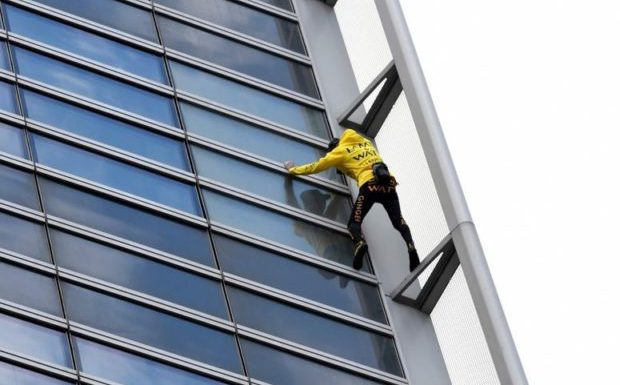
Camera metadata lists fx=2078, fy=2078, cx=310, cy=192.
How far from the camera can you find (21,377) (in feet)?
67.9

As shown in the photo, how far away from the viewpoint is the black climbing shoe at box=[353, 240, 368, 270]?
24.1 m

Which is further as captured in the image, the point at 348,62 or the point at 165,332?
the point at 348,62

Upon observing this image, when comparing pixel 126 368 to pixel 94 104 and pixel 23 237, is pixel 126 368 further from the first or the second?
pixel 94 104

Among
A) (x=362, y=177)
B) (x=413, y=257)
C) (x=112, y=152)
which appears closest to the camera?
(x=112, y=152)

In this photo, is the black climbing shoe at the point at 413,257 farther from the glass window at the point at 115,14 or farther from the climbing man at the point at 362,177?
the glass window at the point at 115,14

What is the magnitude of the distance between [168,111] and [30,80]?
5.73 ft

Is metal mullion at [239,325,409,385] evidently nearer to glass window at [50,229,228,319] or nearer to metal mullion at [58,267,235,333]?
metal mullion at [58,267,235,333]

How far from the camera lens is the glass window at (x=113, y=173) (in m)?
23.5

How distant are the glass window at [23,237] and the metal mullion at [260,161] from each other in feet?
9.74

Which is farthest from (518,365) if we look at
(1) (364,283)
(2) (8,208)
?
(2) (8,208)

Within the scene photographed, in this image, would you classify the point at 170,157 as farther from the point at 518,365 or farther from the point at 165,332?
the point at 518,365

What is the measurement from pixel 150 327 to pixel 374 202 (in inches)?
147

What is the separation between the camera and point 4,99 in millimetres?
23906

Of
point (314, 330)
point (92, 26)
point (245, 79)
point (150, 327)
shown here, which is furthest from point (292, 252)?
point (92, 26)
